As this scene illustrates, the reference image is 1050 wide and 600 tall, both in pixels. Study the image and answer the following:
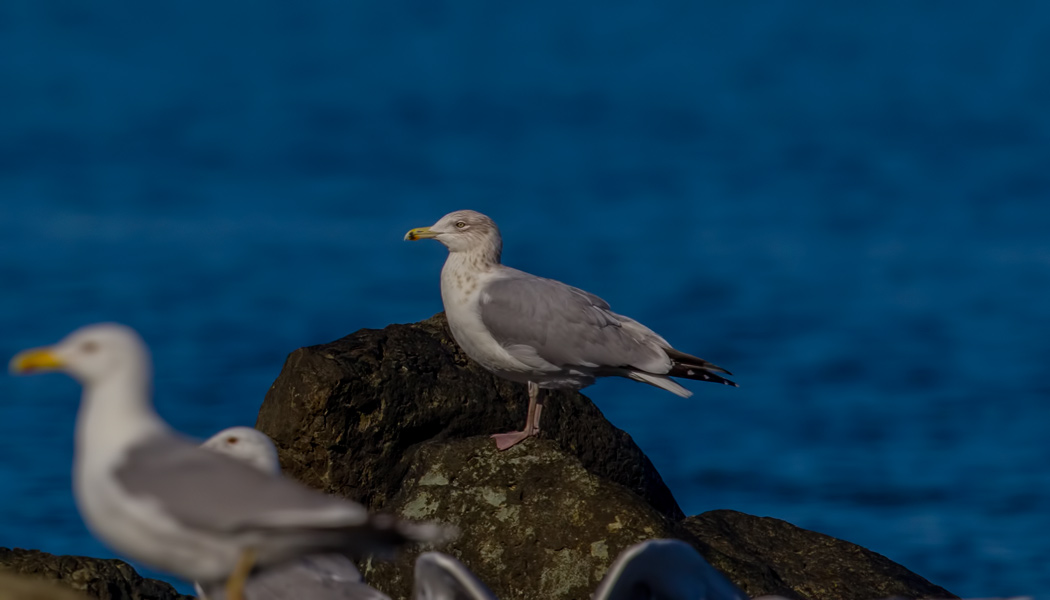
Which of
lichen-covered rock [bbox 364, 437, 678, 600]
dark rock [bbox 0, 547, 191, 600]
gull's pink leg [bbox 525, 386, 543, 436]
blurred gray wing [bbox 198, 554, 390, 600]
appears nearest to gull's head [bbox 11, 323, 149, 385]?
blurred gray wing [bbox 198, 554, 390, 600]

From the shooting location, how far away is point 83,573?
8852mm

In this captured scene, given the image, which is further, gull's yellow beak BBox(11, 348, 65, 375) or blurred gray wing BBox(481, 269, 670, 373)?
blurred gray wing BBox(481, 269, 670, 373)

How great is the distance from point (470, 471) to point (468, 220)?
224 cm

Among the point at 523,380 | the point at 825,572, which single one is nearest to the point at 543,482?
the point at 523,380

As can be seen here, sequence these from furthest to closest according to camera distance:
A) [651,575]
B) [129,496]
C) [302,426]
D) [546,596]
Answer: [302,426] → [546,596] → [651,575] → [129,496]

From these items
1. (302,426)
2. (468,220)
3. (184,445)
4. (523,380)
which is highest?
(468,220)

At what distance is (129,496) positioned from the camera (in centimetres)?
552

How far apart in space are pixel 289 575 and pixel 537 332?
3613 mm

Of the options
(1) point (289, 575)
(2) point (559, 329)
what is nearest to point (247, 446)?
(1) point (289, 575)

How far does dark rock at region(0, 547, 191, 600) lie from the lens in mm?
8805

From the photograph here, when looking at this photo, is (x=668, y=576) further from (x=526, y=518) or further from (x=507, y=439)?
(x=507, y=439)

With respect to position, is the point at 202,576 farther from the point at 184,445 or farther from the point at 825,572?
the point at 825,572

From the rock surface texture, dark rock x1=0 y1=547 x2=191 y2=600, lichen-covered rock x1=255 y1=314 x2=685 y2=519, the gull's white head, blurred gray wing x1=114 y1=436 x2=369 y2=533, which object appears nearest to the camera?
blurred gray wing x1=114 y1=436 x2=369 y2=533

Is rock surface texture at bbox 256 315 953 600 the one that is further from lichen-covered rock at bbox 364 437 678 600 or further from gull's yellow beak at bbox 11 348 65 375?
gull's yellow beak at bbox 11 348 65 375
